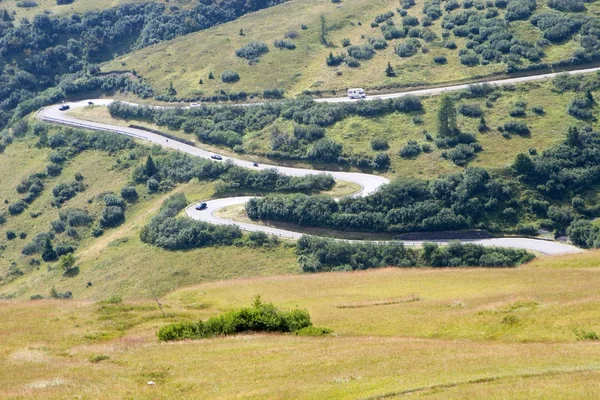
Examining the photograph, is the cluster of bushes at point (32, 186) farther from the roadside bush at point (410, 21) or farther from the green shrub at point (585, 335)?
the green shrub at point (585, 335)

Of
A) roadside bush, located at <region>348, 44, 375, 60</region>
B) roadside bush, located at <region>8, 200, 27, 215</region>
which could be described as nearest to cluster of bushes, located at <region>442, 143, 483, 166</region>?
roadside bush, located at <region>348, 44, 375, 60</region>

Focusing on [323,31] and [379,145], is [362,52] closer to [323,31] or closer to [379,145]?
[323,31]

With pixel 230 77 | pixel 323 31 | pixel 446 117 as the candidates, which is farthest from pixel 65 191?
pixel 446 117

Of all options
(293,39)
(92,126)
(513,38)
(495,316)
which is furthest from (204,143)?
(495,316)

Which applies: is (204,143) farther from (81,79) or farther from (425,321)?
(425,321)

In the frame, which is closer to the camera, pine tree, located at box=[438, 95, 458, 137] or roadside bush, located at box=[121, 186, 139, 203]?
pine tree, located at box=[438, 95, 458, 137]

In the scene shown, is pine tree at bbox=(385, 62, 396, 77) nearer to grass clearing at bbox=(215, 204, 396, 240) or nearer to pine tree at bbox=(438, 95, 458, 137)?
pine tree at bbox=(438, 95, 458, 137)
